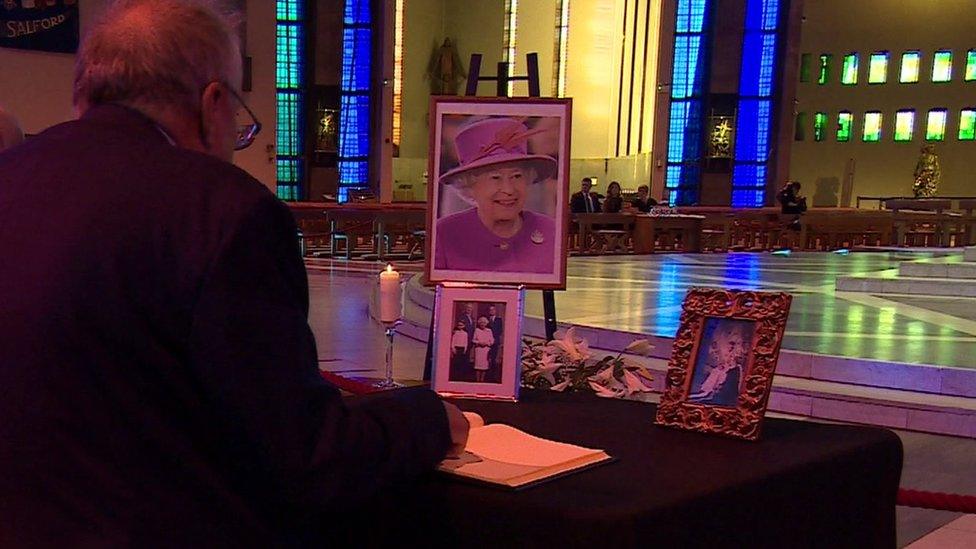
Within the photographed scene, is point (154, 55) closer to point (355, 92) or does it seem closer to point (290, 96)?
point (290, 96)

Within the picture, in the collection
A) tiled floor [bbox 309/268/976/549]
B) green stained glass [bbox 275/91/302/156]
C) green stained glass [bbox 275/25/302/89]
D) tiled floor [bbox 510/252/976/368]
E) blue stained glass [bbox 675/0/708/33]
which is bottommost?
tiled floor [bbox 309/268/976/549]

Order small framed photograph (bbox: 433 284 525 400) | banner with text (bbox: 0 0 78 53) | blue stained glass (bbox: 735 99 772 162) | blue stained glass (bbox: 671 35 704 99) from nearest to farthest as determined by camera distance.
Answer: small framed photograph (bbox: 433 284 525 400)
banner with text (bbox: 0 0 78 53)
blue stained glass (bbox: 735 99 772 162)
blue stained glass (bbox: 671 35 704 99)

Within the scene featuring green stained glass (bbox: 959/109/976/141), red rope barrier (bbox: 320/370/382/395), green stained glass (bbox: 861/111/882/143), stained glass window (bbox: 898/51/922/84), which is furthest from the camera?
green stained glass (bbox: 861/111/882/143)

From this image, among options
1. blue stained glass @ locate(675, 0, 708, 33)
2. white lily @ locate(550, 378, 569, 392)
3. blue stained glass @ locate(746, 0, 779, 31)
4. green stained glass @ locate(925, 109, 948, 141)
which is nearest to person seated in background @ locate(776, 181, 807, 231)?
blue stained glass @ locate(746, 0, 779, 31)

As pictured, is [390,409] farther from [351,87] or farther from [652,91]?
[652,91]

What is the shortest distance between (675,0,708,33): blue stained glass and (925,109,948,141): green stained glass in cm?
740

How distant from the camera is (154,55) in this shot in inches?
48.6

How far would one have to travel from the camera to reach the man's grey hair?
1.24m

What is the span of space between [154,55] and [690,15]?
2513 cm

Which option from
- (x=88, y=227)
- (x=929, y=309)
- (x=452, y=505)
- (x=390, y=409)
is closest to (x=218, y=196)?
(x=88, y=227)

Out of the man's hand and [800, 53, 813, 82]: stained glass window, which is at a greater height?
[800, 53, 813, 82]: stained glass window

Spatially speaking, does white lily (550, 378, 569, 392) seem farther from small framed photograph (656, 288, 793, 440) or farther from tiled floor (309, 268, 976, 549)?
tiled floor (309, 268, 976, 549)

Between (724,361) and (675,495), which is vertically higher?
(724,361)

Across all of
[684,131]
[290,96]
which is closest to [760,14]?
[684,131]
